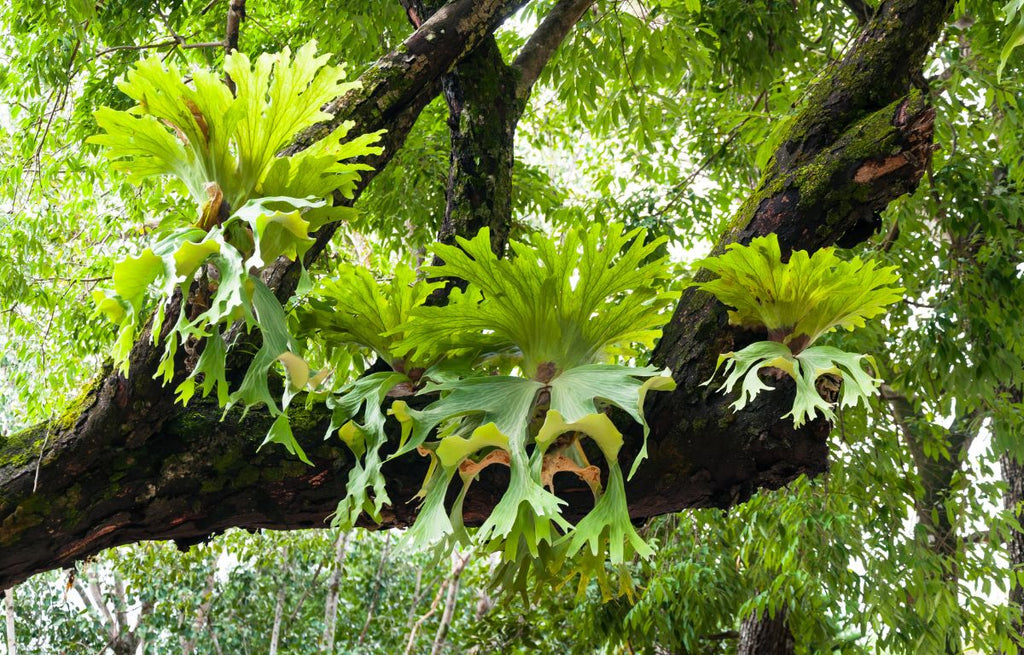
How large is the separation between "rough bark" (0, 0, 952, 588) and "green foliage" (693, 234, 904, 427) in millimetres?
46

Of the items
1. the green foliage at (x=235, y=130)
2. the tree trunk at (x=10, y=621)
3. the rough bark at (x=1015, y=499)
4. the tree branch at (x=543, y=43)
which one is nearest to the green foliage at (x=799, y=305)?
the green foliage at (x=235, y=130)

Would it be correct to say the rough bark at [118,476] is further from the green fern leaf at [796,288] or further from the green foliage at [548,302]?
the green fern leaf at [796,288]

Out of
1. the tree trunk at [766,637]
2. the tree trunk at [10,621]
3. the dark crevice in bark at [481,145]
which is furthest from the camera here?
the tree trunk at [10,621]

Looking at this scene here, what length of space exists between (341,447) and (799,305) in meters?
0.51

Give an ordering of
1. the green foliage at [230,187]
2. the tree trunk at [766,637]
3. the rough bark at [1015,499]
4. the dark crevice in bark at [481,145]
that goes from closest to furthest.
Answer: the green foliage at [230,187] → the dark crevice in bark at [481,145] → the tree trunk at [766,637] → the rough bark at [1015,499]

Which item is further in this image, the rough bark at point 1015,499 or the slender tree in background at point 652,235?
the rough bark at point 1015,499

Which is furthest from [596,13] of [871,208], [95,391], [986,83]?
[95,391]

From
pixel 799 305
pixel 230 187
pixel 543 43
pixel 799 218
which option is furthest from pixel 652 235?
pixel 230 187

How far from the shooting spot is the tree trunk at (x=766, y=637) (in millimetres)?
3053

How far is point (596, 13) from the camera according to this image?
7.66 feet

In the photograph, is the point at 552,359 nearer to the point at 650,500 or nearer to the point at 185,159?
the point at 650,500

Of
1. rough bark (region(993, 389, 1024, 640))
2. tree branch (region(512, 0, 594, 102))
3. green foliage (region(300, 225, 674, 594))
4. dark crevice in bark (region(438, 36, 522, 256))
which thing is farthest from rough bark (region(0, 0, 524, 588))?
rough bark (region(993, 389, 1024, 640))

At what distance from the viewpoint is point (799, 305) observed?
937mm

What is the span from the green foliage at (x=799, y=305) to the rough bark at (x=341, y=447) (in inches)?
1.8
